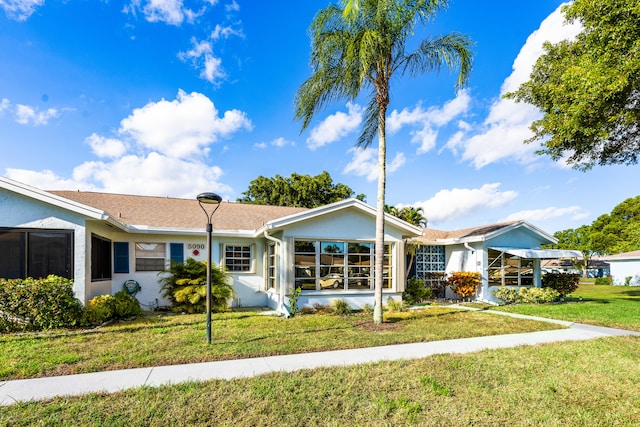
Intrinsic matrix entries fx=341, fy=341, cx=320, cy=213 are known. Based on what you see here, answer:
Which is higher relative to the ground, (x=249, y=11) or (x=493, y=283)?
(x=249, y=11)

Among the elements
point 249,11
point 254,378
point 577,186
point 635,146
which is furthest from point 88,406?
point 577,186

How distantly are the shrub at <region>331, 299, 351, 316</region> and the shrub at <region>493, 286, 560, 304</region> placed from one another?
7533mm

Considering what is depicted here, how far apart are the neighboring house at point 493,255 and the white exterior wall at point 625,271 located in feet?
71.6

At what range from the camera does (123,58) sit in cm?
1184

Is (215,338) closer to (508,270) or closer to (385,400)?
(385,400)

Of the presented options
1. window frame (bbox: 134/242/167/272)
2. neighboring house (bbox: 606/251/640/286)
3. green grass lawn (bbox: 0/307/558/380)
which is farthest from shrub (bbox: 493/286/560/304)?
neighboring house (bbox: 606/251/640/286)

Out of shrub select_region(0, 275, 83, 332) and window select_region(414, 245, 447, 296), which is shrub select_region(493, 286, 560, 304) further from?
shrub select_region(0, 275, 83, 332)

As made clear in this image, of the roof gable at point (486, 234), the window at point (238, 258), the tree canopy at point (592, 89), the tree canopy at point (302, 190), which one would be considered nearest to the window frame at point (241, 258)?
the window at point (238, 258)

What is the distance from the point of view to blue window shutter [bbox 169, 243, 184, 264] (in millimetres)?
12883

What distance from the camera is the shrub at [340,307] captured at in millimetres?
11641

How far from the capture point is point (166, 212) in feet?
47.2

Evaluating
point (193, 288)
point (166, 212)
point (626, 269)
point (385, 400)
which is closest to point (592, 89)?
point (385, 400)

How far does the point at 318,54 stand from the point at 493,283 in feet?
41.8

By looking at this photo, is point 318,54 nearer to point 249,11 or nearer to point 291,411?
point 249,11
